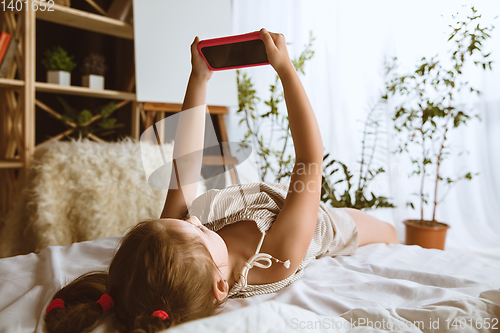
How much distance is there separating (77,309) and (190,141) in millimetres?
508

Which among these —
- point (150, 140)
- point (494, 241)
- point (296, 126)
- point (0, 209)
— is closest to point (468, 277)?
point (296, 126)

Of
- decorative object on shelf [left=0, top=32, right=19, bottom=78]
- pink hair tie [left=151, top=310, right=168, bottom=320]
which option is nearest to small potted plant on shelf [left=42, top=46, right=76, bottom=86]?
decorative object on shelf [left=0, top=32, right=19, bottom=78]

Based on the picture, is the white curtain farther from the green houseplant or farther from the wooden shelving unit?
the wooden shelving unit

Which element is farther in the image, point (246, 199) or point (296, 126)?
point (246, 199)

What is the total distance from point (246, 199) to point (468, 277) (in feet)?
1.77

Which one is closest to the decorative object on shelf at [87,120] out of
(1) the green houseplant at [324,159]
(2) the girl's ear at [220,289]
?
(1) the green houseplant at [324,159]

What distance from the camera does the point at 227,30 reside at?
7.81 feet

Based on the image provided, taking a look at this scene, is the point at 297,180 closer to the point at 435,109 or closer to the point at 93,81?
the point at 435,109

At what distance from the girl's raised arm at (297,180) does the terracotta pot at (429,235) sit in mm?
1222

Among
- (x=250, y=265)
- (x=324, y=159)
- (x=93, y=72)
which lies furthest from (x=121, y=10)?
(x=250, y=265)

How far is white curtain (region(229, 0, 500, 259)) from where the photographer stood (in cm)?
188

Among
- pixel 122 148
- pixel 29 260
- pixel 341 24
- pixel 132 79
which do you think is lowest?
pixel 29 260

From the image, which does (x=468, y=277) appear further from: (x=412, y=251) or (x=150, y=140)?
(x=150, y=140)

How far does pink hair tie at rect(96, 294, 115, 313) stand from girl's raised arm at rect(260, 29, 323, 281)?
324mm
